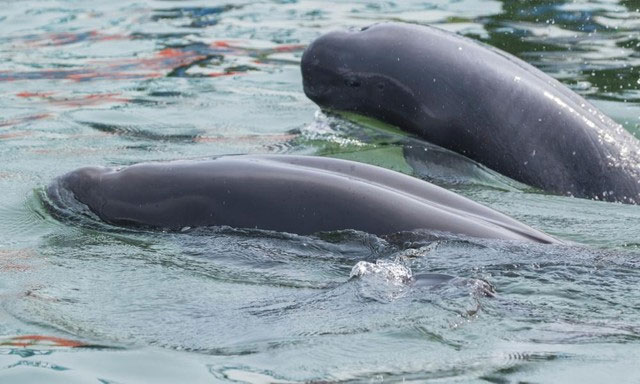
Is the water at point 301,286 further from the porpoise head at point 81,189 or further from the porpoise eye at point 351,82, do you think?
the porpoise eye at point 351,82

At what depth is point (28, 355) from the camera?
203 inches

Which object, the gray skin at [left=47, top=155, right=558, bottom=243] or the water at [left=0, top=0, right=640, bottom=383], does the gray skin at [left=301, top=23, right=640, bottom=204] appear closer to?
the water at [left=0, top=0, right=640, bottom=383]

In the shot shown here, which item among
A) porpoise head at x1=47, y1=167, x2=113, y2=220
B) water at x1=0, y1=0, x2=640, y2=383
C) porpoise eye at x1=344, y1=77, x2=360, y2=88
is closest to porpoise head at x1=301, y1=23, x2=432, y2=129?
porpoise eye at x1=344, y1=77, x2=360, y2=88

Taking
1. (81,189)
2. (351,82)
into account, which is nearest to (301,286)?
(81,189)

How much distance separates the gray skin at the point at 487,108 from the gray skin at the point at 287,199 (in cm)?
205

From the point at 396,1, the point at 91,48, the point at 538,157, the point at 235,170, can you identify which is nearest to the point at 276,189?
the point at 235,170

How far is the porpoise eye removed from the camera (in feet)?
30.6

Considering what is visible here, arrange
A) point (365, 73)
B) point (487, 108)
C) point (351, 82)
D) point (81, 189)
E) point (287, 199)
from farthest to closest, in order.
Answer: point (351, 82) < point (365, 73) < point (487, 108) < point (81, 189) < point (287, 199)

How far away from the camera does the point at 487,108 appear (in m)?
8.66

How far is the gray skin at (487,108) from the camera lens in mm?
8398

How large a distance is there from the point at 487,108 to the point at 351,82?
1.16m

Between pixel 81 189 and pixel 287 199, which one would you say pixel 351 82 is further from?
pixel 287 199

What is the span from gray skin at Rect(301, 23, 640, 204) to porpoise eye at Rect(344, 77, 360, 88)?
0.01 meters

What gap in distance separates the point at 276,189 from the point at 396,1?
10320 millimetres
